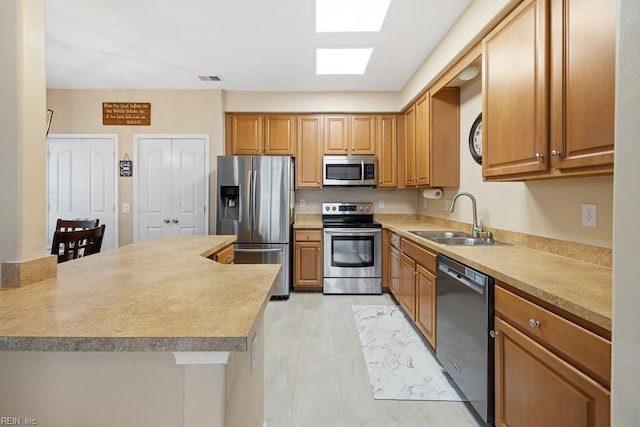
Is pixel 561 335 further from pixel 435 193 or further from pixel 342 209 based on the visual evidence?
pixel 342 209

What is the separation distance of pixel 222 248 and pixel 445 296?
5.35 ft

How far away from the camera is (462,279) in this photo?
6.03 feet

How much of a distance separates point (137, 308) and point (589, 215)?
207cm

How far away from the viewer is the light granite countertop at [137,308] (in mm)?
724

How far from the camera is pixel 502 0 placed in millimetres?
1909

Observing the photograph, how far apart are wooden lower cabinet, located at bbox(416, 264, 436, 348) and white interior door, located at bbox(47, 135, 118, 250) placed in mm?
3894

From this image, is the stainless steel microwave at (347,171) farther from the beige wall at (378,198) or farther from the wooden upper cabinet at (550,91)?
the wooden upper cabinet at (550,91)

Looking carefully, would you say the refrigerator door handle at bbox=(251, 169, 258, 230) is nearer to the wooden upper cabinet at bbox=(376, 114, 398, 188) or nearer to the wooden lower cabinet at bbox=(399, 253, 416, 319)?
the wooden upper cabinet at bbox=(376, 114, 398, 188)

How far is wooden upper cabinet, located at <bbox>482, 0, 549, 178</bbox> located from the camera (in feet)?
5.26

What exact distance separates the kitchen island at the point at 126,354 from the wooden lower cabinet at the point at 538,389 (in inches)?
40.8

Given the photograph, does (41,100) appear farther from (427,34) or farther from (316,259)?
(316,259)

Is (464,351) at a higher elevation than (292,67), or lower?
lower

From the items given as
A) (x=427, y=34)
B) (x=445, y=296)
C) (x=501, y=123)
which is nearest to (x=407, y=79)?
(x=427, y=34)

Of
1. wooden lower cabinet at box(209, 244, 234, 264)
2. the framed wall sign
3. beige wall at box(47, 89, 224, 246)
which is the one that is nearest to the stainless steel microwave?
beige wall at box(47, 89, 224, 246)
